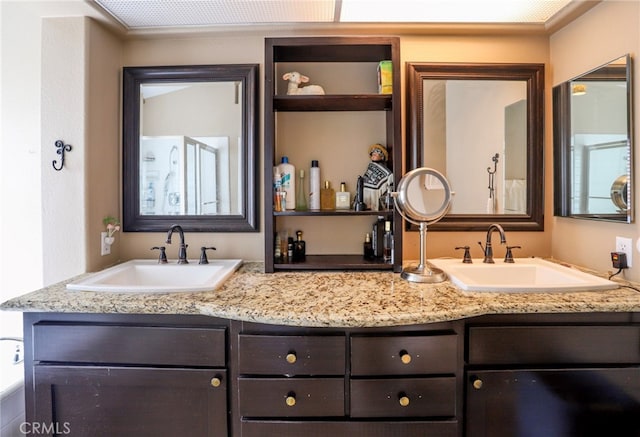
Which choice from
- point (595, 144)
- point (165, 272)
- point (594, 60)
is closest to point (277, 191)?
point (165, 272)

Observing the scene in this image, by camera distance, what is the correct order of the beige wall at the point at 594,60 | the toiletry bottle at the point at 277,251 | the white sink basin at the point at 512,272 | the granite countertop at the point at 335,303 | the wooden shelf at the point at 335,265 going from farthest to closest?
the toiletry bottle at the point at 277,251
the wooden shelf at the point at 335,265
the white sink basin at the point at 512,272
the beige wall at the point at 594,60
the granite countertop at the point at 335,303

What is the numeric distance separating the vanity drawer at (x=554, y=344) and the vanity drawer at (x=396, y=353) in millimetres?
132

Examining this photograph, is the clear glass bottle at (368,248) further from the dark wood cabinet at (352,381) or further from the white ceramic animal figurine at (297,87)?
the white ceramic animal figurine at (297,87)

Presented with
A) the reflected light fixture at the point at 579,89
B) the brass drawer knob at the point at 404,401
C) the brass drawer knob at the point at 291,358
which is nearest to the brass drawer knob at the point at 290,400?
the brass drawer knob at the point at 291,358

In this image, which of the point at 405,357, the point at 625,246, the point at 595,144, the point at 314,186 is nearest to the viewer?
the point at 405,357

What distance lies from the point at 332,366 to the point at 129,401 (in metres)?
0.71

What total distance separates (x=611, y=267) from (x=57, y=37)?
8.87ft

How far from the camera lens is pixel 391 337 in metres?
1.09

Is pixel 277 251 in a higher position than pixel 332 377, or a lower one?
higher

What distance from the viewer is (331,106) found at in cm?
168

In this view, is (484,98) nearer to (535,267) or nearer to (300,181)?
(535,267)

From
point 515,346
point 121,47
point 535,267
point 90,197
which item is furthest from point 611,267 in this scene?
point 121,47

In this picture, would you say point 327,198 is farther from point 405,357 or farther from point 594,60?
point 594,60

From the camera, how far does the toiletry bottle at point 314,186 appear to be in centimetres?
168
